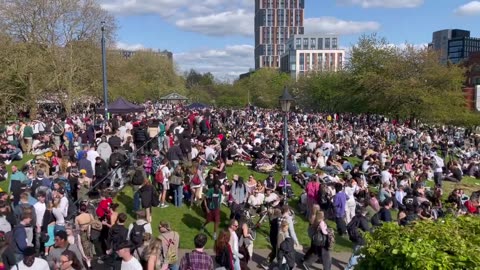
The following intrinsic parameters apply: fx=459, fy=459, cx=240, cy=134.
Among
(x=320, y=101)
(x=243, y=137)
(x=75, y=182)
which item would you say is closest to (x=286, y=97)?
(x=75, y=182)

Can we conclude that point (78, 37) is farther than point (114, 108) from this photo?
Yes

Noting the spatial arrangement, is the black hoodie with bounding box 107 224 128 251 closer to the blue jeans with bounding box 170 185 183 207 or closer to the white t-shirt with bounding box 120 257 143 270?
the white t-shirt with bounding box 120 257 143 270

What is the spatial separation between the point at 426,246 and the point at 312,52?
6081 inches

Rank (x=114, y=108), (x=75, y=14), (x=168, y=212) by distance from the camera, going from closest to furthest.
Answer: (x=168, y=212) → (x=114, y=108) → (x=75, y=14)

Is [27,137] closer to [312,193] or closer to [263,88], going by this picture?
[312,193]

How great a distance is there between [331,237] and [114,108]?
55.5 feet

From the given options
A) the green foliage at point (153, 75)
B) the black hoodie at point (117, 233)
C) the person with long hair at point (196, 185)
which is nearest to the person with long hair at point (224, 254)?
the black hoodie at point (117, 233)

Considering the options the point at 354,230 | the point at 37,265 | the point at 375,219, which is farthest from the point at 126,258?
the point at 375,219

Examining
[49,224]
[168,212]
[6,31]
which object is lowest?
[168,212]

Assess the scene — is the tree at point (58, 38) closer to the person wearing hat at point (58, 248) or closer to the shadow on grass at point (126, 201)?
the shadow on grass at point (126, 201)

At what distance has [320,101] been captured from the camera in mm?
65375

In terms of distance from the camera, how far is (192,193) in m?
14.4

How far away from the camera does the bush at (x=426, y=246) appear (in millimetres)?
4758

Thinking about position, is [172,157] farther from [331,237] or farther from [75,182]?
[331,237]
